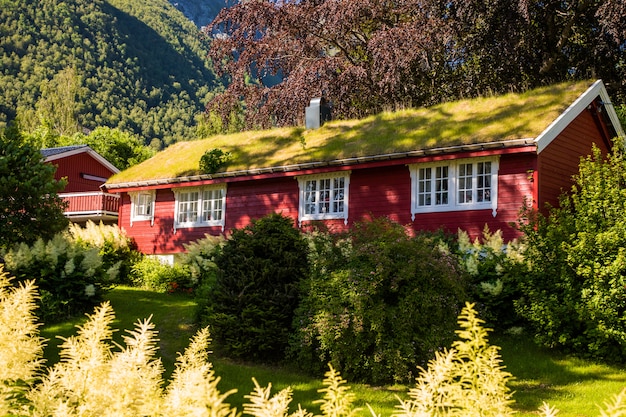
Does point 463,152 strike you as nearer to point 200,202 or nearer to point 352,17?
point 200,202

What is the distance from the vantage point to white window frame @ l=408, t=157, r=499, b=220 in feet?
58.9

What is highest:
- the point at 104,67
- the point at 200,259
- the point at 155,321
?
the point at 104,67

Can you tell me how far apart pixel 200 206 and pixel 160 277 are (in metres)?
3.88

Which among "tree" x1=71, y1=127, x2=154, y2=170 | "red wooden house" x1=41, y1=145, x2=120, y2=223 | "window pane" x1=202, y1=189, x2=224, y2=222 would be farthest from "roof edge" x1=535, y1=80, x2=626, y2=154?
"tree" x1=71, y1=127, x2=154, y2=170

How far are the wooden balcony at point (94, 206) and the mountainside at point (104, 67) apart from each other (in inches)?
1957

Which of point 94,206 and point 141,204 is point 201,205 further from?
point 94,206

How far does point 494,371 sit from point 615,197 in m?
11.4

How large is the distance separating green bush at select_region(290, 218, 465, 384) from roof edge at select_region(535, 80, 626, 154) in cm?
683

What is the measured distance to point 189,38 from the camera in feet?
529

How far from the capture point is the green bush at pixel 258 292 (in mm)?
12070

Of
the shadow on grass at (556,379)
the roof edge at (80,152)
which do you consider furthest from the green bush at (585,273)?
the roof edge at (80,152)

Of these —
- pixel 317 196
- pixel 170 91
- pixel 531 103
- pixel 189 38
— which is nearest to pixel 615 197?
pixel 531 103

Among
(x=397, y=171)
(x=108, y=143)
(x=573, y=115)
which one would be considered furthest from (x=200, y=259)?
(x=108, y=143)

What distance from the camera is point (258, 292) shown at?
484 inches
